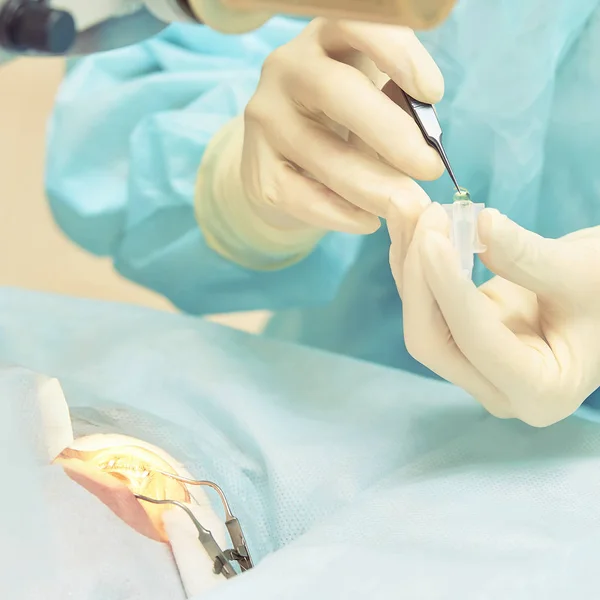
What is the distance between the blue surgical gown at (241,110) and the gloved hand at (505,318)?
155 millimetres

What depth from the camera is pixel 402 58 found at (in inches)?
22.0

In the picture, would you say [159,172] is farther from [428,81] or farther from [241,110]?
[428,81]

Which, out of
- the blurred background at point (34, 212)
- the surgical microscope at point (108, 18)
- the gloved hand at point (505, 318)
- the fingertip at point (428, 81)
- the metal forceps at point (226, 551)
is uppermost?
the surgical microscope at point (108, 18)

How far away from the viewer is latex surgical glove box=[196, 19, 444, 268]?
57 centimetres

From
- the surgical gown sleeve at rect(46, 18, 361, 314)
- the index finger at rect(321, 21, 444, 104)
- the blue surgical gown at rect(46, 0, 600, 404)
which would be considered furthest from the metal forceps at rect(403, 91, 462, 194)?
the surgical gown sleeve at rect(46, 18, 361, 314)

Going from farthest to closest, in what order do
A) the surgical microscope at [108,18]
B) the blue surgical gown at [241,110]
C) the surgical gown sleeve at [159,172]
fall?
the surgical gown sleeve at [159,172] → the blue surgical gown at [241,110] → the surgical microscope at [108,18]

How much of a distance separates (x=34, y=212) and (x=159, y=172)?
57 cm

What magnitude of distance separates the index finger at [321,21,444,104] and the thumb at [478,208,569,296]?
0.11 metres

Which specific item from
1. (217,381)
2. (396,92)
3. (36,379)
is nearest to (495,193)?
(396,92)

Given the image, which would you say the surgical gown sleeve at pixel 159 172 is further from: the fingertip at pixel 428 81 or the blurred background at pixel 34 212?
the blurred background at pixel 34 212

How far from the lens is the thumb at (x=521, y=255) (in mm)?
497

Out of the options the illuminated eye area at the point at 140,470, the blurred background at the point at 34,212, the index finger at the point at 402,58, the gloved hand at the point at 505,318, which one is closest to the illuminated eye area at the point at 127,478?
the illuminated eye area at the point at 140,470

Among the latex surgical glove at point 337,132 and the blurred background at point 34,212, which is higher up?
the latex surgical glove at point 337,132

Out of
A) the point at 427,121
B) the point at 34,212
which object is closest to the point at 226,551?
the point at 427,121
